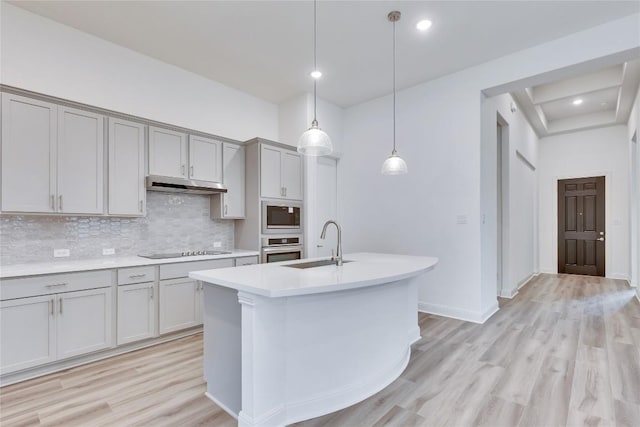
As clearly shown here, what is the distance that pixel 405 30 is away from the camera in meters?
3.22

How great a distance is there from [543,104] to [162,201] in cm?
688

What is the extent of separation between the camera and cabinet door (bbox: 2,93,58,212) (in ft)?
8.52

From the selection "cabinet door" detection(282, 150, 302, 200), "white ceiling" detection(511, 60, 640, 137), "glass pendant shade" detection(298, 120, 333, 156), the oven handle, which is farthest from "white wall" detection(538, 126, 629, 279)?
"glass pendant shade" detection(298, 120, 333, 156)

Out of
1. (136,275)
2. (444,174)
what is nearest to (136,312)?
(136,275)

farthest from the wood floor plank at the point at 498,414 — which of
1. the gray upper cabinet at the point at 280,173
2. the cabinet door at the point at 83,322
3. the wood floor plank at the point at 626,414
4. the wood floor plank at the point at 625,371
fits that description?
the gray upper cabinet at the point at 280,173

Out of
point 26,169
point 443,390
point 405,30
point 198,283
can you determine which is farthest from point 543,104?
point 26,169

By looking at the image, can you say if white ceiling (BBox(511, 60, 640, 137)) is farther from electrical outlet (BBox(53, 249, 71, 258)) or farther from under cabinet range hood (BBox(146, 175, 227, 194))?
electrical outlet (BBox(53, 249, 71, 258))

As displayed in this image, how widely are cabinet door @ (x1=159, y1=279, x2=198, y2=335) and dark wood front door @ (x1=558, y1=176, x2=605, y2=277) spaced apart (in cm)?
804

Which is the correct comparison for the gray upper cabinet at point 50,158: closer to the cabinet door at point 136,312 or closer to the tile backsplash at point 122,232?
the tile backsplash at point 122,232

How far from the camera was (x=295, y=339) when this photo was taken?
6.46 ft

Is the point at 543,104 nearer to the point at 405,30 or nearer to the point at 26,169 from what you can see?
the point at 405,30

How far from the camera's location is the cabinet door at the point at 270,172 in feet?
13.9

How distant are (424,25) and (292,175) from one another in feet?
8.08

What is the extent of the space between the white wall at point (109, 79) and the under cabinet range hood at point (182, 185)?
0.84 metres
